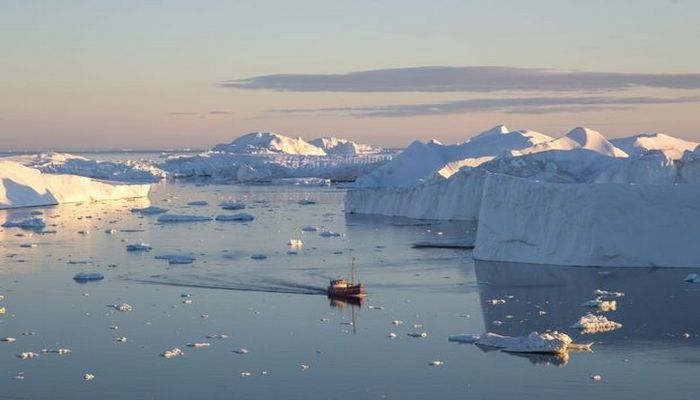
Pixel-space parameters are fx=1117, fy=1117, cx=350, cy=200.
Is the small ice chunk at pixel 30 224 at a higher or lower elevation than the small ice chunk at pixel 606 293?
lower

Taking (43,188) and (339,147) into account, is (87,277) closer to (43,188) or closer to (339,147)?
(43,188)

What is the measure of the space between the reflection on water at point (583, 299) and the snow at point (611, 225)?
315 millimetres

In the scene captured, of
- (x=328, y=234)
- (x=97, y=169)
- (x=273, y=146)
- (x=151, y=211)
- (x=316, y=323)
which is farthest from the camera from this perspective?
(x=273, y=146)

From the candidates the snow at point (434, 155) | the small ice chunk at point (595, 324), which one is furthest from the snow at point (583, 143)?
the small ice chunk at point (595, 324)

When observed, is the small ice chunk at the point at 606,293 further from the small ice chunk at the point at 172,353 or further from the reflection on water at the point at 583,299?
the small ice chunk at the point at 172,353

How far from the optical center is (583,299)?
17.1m

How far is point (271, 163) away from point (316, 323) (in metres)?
50.4

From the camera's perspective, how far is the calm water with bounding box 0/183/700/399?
12008 millimetres

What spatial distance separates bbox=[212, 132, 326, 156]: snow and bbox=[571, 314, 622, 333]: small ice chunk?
67.3 meters

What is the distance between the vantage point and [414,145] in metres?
43.4

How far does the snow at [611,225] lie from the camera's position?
65.1 ft

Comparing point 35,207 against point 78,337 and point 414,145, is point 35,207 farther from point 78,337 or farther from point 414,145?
point 78,337

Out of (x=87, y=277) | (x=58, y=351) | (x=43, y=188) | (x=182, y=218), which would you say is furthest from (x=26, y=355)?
(x=43, y=188)

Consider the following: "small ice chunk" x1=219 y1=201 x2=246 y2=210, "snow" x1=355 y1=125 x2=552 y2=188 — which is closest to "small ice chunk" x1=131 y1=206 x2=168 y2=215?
"small ice chunk" x1=219 y1=201 x2=246 y2=210
